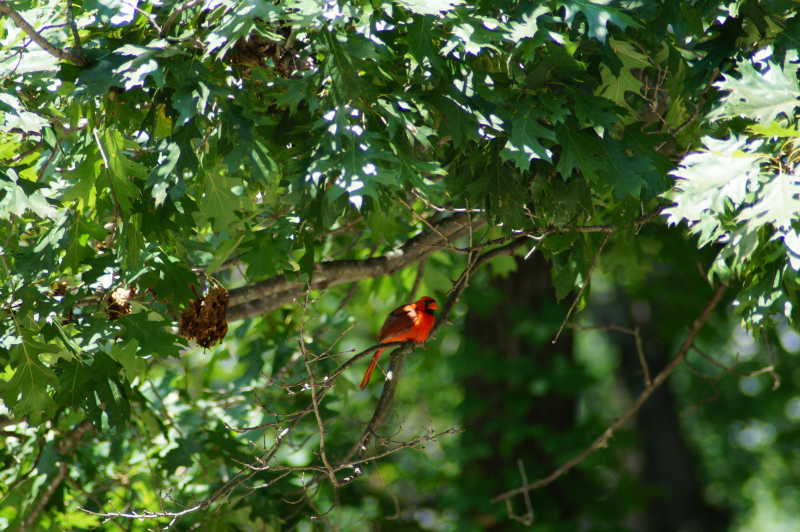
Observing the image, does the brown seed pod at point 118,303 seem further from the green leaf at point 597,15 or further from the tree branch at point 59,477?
the green leaf at point 597,15

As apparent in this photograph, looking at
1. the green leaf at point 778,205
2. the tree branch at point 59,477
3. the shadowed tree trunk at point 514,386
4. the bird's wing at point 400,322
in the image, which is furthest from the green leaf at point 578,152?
the shadowed tree trunk at point 514,386

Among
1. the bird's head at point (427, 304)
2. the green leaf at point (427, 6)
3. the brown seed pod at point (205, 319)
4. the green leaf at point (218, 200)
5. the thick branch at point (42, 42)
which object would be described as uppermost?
the thick branch at point (42, 42)

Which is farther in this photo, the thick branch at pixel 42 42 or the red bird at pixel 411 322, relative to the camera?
the red bird at pixel 411 322

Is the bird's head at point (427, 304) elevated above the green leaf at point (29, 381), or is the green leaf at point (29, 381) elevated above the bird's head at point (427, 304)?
the green leaf at point (29, 381)

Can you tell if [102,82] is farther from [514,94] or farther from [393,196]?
[514,94]

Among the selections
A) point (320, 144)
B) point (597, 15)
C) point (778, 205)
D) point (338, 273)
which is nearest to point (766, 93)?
point (778, 205)

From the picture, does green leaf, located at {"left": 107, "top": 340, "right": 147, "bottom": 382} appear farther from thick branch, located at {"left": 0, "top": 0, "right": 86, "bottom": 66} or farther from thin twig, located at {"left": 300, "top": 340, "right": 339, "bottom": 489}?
thick branch, located at {"left": 0, "top": 0, "right": 86, "bottom": 66}

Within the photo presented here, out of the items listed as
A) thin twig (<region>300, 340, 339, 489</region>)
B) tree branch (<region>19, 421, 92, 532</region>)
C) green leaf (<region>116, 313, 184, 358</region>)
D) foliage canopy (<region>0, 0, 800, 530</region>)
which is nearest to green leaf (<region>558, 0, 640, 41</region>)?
foliage canopy (<region>0, 0, 800, 530</region>)

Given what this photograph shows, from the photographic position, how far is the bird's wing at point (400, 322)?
5320 mm

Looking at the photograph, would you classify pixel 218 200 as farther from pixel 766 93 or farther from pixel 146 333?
pixel 766 93

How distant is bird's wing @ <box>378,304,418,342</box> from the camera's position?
532cm

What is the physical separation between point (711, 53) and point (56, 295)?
2865mm

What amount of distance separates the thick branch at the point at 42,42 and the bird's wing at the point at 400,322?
8.31ft

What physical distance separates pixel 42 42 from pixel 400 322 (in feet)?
9.17
